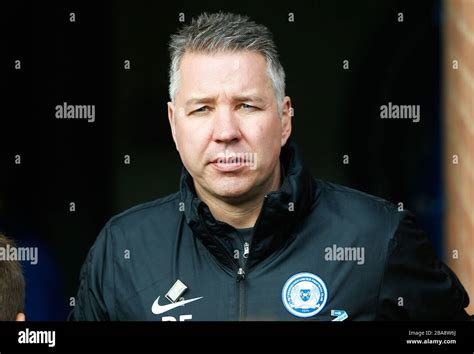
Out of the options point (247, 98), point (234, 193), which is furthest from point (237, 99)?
point (234, 193)

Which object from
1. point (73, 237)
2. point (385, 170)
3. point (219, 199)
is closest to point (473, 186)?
point (385, 170)

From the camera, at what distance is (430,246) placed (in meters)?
3.93

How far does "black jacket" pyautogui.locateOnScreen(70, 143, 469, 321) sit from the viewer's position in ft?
12.2

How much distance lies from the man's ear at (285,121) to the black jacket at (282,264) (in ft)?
0.18

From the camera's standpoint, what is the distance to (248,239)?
148 inches

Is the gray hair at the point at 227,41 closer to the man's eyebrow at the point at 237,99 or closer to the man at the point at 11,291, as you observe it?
the man's eyebrow at the point at 237,99

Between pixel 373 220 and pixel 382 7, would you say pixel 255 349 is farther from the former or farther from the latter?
pixel 382 7

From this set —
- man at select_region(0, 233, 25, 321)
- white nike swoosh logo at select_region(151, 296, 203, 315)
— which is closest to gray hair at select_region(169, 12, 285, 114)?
white nike swoosh logo at select_region(151, 296, 203, 315)

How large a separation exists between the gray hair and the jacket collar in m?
0.35

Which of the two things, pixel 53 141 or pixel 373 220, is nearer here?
pixel 373 220

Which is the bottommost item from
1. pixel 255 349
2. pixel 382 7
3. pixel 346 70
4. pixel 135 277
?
pixel 255 349

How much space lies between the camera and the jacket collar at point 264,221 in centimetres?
368

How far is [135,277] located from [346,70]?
4.22 ft

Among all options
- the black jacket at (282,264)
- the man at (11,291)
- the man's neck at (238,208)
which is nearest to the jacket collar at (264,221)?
the black jacket at (282,264)
